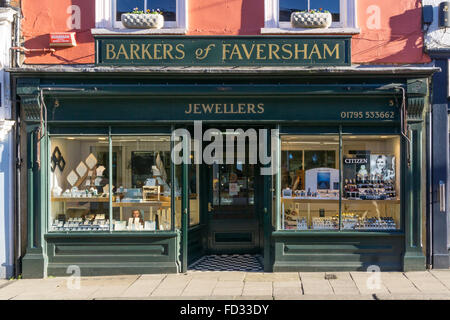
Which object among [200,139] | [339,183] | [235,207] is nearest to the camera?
[339,183]

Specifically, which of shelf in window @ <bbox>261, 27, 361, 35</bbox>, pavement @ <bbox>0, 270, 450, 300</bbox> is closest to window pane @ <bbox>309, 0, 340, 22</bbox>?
shelf in window @ <bbox>261, 27, 361, 35</bbox>

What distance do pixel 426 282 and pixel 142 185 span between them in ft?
18.1

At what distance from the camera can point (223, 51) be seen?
7.88 meters

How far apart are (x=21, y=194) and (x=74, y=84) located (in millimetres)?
2351

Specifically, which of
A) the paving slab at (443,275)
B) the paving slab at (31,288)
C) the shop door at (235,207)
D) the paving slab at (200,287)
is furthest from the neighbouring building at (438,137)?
the paving slab at (31,288)

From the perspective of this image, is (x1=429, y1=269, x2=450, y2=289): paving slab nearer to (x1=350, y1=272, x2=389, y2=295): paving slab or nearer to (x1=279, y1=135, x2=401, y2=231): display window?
(x1=350, y1=272, x2=389, y2=295): paving slab

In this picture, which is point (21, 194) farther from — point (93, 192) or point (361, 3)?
point (361, 3)

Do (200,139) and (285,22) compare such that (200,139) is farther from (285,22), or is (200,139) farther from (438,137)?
(438,137)

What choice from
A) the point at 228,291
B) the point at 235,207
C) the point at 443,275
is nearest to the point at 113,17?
the point at 235,207

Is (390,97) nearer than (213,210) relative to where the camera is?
Yes

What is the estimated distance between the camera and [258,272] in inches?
314

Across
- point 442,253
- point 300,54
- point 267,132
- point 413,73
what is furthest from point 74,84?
point 442,253

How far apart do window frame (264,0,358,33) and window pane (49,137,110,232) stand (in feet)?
13.0

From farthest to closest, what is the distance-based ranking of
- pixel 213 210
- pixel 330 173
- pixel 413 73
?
pixel 213 210, pixel 330 173, pixel 413 73
